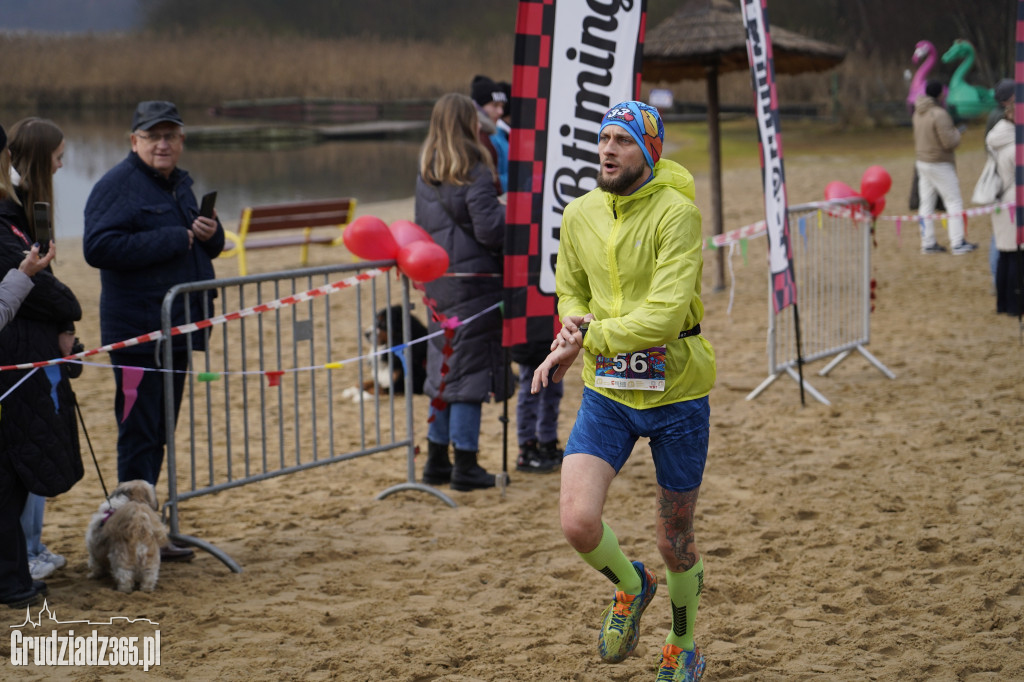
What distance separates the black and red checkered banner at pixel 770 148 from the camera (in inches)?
242

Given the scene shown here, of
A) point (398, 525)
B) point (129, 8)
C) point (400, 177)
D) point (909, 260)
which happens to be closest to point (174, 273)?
point (398, 525)

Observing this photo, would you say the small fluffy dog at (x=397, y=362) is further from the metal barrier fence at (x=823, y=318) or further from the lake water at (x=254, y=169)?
the lake water at (x=254, y=169)

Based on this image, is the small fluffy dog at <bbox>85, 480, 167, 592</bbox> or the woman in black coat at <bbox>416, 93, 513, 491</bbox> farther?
the woman in black coat at <bbox>416, 93, 513, 491</bbox>

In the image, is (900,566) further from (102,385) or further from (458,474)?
(102,385)

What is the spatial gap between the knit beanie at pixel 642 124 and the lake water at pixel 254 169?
64.1 ft

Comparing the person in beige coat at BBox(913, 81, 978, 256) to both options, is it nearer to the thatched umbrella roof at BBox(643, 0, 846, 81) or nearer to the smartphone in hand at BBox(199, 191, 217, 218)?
the thatched umbrella roof at BBox(643, 0, 846, 81)

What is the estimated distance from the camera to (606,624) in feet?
11.2

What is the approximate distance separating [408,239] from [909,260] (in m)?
8.71

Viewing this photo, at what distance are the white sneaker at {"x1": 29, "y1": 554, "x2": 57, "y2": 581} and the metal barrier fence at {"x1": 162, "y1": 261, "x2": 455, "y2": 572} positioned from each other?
0.53 meters

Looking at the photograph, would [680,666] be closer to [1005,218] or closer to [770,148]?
[770,148]

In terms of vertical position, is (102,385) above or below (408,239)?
below

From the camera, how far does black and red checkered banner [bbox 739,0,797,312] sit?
6.15 m

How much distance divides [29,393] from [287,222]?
31.7 feet

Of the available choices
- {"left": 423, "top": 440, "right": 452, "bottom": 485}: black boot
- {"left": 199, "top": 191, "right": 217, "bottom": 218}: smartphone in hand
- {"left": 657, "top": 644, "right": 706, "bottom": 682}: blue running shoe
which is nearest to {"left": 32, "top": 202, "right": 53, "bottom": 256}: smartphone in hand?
{"left": 199, "top": 191, "right": 217, "bottom": 218}: smartphone in hand
